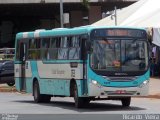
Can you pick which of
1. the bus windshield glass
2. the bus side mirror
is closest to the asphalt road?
the bus windshield glass

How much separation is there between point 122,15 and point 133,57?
23152 millimetres

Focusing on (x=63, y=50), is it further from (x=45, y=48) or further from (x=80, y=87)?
(x=80, y=87)

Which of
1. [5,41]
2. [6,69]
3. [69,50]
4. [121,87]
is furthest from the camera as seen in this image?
[5,41]

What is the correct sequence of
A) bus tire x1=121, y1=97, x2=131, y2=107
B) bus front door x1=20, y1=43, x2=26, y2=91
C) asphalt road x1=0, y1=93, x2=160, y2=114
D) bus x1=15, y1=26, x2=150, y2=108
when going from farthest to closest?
bus front door x1=20, y1=43, x2=26, y2=91
bus tire x1=121, y1=97, x2=131, y2=107
bus x1=15, y1=26, x2=150, y2=108
asphalt road x1=0, y1=93, x2=160, y2=114

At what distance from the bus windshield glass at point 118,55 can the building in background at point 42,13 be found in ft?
132

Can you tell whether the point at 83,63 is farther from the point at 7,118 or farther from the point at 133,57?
the point at 7,118

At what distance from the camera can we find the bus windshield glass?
2183cm

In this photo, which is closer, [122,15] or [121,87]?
[121,87]

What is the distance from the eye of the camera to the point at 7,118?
14969mm

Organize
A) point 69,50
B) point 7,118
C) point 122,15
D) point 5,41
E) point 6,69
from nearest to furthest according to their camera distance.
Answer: point 7,118 < point 69,50 < point 6,69 < point 122,15 < point 5,41

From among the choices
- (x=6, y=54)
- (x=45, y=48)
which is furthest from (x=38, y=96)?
(x=6, y=54)

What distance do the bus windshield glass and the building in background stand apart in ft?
132

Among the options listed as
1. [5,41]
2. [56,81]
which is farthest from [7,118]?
[5,41]

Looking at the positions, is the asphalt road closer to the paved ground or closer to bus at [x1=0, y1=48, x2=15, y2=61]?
the paved ground
